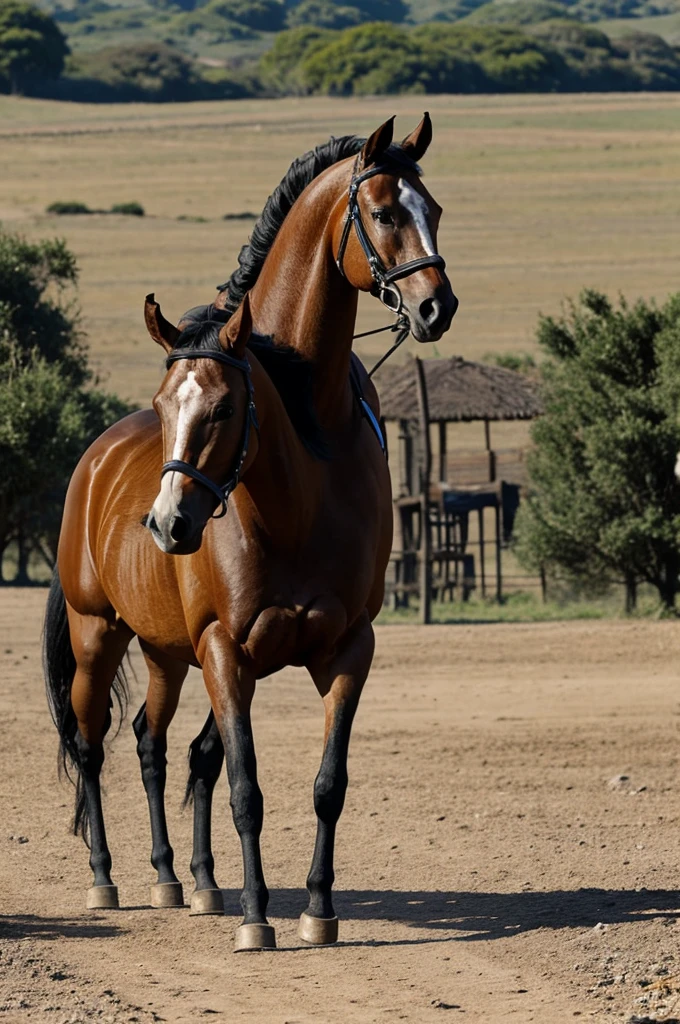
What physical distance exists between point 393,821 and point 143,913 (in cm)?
194

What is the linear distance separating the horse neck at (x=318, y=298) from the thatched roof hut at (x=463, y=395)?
1630 centimetres

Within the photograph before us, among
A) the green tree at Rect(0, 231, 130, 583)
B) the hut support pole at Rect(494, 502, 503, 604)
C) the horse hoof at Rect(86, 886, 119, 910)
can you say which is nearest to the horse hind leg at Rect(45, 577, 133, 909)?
the horse hoof at Rect(86, 886, 119, 910)

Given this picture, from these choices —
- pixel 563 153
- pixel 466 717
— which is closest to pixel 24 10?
pixel 563 153

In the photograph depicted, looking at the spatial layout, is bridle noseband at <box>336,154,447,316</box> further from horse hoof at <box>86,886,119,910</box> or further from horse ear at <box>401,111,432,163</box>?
horse hoof at <box>86,886,119,910</box>

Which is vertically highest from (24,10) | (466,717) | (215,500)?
(24,10)

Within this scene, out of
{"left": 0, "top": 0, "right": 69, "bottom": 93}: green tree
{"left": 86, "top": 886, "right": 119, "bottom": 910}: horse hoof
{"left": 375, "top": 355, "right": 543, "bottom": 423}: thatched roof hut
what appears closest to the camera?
{"left": 86, "top": 886, "right": 119, "bottom": 910}: horse hoof

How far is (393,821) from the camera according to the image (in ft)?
28.7

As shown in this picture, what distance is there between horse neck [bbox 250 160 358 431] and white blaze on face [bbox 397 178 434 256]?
0.37m

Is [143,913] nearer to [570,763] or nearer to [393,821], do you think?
[393,821]

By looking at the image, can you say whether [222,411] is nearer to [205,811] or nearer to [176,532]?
[176,532]

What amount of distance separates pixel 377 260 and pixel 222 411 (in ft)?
2.47

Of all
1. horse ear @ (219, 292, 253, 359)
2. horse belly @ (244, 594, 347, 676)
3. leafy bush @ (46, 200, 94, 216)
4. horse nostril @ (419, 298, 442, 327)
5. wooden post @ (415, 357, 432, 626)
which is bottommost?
wooden post @ (415, 357, 432, 626)

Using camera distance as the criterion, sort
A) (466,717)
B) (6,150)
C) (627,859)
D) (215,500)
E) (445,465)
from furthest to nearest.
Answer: (6,150), (445,465), (466,717), (627,859), (215,500)

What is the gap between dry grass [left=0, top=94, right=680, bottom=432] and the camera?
157ft
